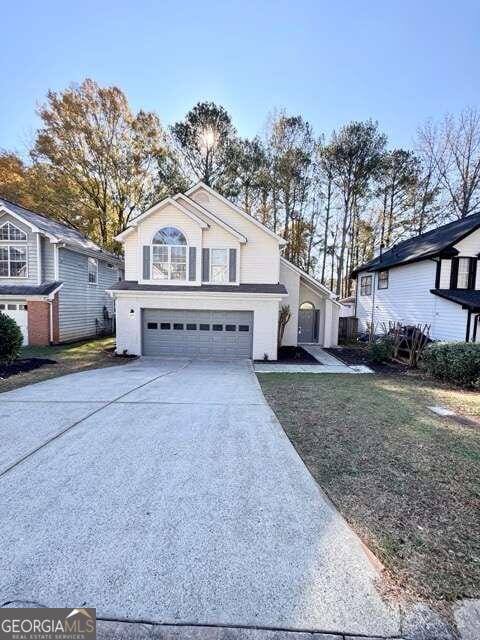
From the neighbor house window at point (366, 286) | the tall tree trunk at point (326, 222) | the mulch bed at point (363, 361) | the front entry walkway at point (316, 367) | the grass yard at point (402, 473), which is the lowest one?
the front entry walkway at point (316, 367)

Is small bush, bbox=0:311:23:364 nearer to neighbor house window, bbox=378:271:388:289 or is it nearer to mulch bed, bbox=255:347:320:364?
mulch bed, bbox=255:347:320:364

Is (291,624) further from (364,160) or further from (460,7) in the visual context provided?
(364,160)

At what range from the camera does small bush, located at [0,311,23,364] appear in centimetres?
1041

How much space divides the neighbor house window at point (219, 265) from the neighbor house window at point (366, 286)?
1156cm

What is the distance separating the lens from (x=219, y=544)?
2.79 meters

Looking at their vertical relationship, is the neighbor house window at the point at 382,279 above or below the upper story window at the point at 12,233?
below

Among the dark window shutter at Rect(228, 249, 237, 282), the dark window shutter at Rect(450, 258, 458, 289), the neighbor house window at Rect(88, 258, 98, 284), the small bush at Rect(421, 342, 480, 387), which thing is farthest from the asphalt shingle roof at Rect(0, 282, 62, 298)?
the dark window shutter at Rect(450, 258, 458, 289)

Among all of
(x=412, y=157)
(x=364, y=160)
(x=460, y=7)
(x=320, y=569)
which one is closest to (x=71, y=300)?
(x=320, y=569)

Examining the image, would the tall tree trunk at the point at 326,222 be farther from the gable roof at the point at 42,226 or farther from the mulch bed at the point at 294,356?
the gable roof at the point at 42,226

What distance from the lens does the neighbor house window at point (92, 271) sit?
19.3 metres

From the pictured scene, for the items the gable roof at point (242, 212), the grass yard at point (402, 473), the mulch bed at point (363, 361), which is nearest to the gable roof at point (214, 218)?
the gable roof at point (242, 212)

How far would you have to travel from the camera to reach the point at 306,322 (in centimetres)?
1780

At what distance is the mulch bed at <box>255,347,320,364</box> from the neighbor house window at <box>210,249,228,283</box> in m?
4.33

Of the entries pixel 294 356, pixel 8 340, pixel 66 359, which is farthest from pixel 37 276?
pixel 294 356
